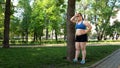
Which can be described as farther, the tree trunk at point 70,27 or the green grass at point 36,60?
the tree trunk at point 70,27

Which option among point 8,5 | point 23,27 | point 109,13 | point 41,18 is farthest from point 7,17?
point 109,13

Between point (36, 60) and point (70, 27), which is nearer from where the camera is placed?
point (36, 60)

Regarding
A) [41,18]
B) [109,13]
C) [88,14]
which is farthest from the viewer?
[88,14]

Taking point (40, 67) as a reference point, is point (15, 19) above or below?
above

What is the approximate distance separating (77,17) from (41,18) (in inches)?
1998

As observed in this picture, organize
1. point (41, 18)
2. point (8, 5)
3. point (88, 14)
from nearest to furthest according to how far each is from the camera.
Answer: point (8, 5) → point (41, 18) → point (88, 14)

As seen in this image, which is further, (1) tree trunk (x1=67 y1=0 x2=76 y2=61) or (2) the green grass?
(1) tree trunk (x1=67 y1=0 x2=76 y2=61)

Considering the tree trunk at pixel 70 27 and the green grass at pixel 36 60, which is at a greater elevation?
the tree trunk at pixel 70 27

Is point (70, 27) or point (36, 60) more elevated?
point (70, 27)

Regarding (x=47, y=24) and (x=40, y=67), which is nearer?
(x=40, y=67)

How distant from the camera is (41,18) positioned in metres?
62.6

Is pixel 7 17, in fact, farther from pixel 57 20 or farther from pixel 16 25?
pixel 16 25

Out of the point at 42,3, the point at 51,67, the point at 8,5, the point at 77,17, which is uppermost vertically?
the point at 42,3

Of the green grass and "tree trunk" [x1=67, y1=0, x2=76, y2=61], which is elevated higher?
"tree trunk" [x1=67, y1=0, x2=76, y2=61]
